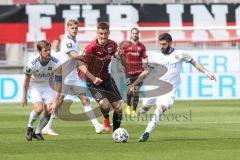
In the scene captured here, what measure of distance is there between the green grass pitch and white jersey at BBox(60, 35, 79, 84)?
3.98 feet

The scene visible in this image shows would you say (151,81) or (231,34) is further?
(231,34)

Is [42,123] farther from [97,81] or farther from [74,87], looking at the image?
[74,87]

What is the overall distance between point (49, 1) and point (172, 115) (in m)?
14.8

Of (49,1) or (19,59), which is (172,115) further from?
(49,1)

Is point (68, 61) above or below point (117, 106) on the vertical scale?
above

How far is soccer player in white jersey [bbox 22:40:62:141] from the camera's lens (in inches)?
591

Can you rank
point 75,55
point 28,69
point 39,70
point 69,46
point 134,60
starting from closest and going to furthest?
point 28,69 → point 39,70 → point 75,55 → point 69,46 → point 134,60

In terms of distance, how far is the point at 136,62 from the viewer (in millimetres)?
23125

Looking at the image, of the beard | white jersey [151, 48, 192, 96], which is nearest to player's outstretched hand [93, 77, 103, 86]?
white jersey [151, 48, 192, 96]

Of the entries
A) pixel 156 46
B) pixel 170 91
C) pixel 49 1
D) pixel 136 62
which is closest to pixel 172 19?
pixel 156 46

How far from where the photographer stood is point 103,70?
50.8ft

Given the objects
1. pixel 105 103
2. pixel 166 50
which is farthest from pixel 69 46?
pixel 166 50

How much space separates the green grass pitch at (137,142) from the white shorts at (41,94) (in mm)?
801

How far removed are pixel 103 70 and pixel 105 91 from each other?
422 mm
